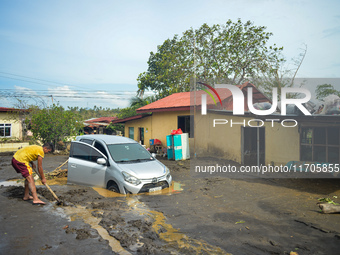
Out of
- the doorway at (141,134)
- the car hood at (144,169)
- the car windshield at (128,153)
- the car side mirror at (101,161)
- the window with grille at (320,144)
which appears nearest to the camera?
the car hood at (144,169)

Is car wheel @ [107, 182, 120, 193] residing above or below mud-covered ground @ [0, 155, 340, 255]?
above

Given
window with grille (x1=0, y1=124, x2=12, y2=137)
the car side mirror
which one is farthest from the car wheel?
window with grille (x1=0, y1=124, x2=12, y2=137)

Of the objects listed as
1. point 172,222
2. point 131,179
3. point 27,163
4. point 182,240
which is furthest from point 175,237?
point 27,163

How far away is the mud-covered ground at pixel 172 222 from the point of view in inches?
168

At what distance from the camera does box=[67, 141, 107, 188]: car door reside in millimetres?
7723

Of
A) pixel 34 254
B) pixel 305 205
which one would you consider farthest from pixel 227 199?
pixel 34 254

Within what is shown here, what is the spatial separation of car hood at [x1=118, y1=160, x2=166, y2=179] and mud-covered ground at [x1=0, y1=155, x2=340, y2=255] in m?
0.59

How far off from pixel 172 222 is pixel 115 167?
8.57 feet

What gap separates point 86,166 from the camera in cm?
802

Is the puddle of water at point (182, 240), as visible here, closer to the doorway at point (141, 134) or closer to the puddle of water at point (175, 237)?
the puddle of water at point (175, 237)

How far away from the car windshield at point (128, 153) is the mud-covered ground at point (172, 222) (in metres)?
1.09

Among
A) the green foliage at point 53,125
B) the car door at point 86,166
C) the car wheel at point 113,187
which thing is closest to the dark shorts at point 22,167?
the car door at point 86,166

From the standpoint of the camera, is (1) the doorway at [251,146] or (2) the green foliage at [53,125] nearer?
(1) the doorway at [251,146]

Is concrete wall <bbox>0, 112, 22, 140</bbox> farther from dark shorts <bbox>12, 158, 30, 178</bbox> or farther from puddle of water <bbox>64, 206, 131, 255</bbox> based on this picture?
puddle of water <bbox>64, 206, 131, 255</bbox>
